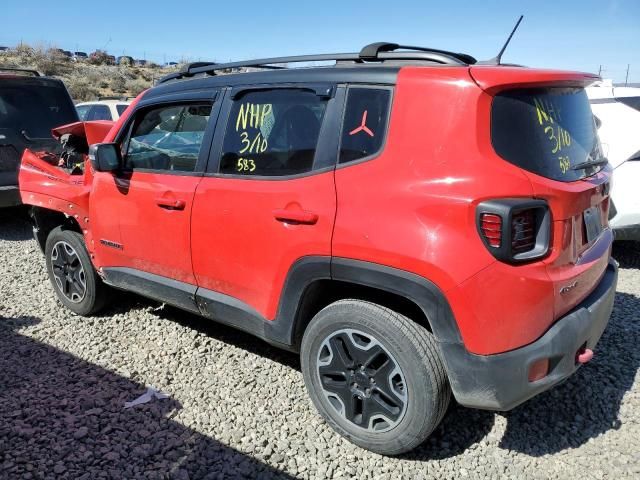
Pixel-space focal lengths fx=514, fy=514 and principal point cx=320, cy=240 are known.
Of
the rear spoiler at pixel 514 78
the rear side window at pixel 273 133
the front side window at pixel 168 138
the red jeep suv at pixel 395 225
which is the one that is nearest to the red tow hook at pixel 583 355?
the red jeep suv at pixel 395 225

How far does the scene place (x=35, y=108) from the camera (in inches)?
282

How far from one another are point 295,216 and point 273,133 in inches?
21.9

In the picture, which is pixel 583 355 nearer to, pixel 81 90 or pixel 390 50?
pixel 390 50

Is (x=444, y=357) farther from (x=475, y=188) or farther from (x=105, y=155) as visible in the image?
(x=105, y=155)

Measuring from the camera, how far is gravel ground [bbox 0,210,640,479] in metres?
2.56

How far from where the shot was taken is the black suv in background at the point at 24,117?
6715 millimetres

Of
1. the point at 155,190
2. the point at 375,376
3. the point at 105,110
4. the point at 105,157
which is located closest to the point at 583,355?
the point at 375,376

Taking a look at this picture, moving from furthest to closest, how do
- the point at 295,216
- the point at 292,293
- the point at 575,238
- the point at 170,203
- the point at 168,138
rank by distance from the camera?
the point at 168,138
the point at 170,203
the point at 292,293
the point at 295,216
the point at 575,238

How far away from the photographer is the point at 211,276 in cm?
310

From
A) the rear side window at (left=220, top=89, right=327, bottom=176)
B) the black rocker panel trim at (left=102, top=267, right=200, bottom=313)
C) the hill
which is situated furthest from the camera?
the hill

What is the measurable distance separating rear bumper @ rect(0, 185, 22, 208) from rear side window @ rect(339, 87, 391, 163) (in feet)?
19.0

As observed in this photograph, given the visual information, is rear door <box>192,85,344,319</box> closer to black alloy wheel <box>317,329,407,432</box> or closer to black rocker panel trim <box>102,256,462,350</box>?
black rocker panel trim <box>102,256,462,350</box>

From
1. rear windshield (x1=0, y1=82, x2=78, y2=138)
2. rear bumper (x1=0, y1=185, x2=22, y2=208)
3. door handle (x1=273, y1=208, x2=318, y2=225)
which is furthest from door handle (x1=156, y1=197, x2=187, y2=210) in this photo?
rear windshield (x1=0, y1=82, x2=78, y2=138)

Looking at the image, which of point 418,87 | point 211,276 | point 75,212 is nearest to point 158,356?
point 211,276
